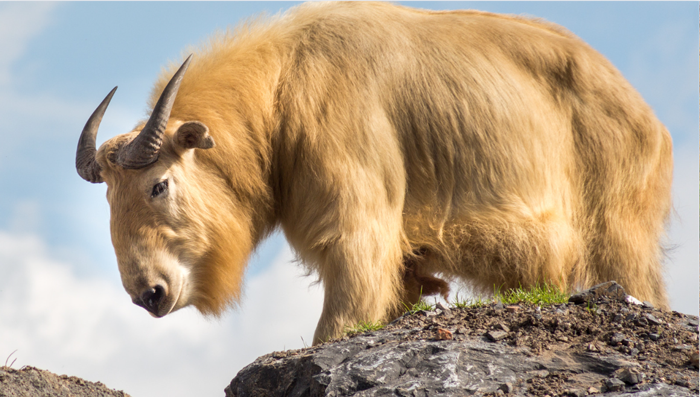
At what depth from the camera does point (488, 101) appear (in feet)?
19.6

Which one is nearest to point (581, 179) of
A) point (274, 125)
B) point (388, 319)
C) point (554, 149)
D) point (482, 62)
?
point (554, 149)

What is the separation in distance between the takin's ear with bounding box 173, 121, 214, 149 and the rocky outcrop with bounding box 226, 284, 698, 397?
174 cm

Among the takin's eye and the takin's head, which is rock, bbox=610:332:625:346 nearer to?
the takin's head

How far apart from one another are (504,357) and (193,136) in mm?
2860

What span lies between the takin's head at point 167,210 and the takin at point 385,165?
0.01 meters

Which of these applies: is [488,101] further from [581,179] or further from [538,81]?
[581,179]

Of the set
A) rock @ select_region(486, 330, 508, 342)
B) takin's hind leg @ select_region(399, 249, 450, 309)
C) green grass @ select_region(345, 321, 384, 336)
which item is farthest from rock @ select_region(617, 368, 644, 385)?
takin's hind leg @ select_region(399, 249, 450, 309)

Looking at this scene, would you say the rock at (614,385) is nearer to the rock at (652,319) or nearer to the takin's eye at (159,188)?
the rock at (652,319)

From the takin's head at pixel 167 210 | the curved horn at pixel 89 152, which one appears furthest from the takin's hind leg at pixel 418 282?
the curved horn at pixel 89 152

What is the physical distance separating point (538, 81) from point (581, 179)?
0.98m

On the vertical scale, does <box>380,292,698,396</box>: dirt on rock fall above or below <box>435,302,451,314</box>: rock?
below

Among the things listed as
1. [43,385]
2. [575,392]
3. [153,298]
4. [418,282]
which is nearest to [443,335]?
[575,392]

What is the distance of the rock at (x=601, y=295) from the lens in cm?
468

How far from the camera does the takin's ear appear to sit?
206 inches
